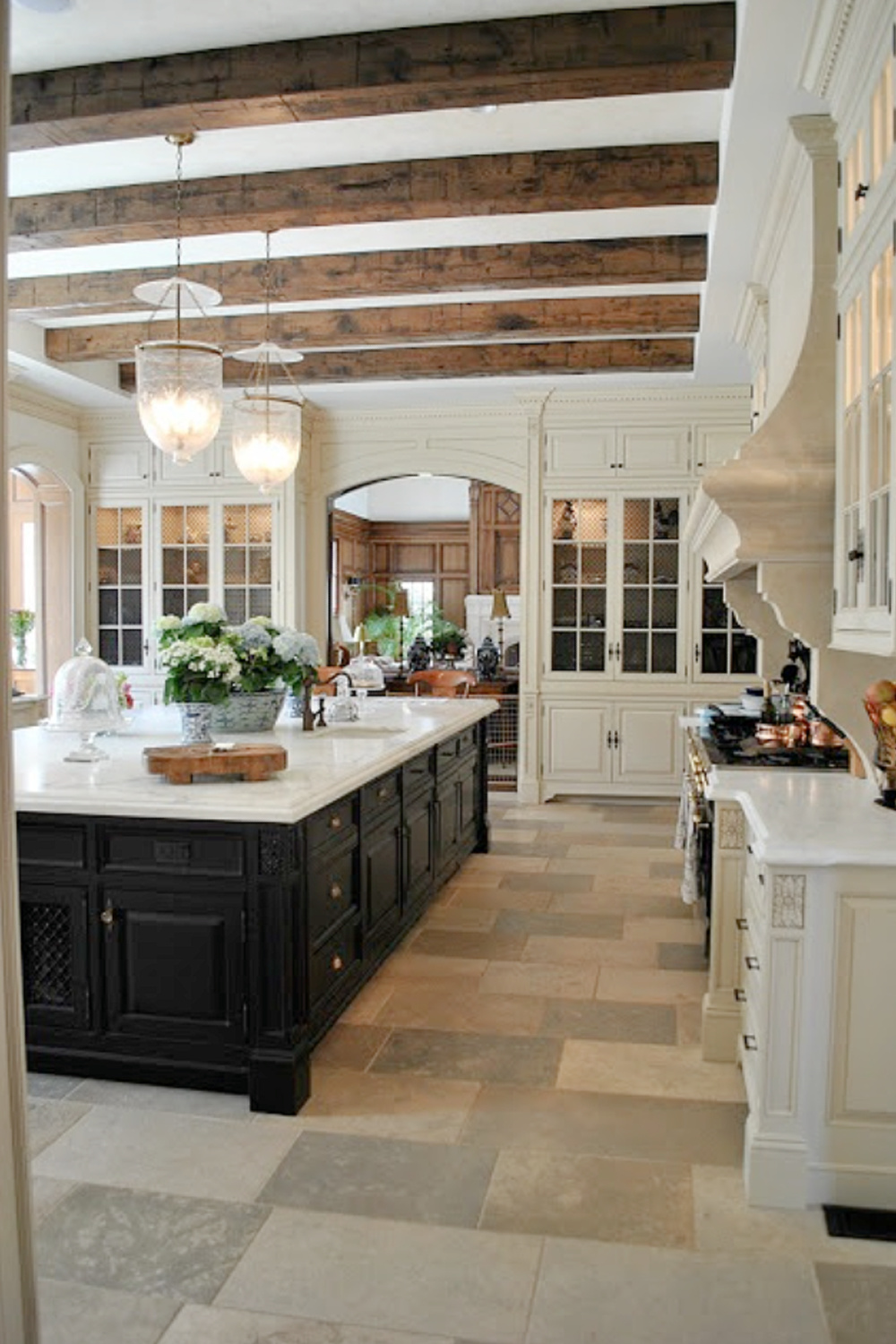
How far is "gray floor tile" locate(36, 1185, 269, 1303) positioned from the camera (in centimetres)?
233

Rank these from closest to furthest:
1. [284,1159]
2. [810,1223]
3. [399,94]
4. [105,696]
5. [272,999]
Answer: [810,1223], [284,1159], [272,999], [399,94], [105,696]

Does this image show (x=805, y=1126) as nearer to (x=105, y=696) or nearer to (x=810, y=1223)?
(x=810, y=1223)

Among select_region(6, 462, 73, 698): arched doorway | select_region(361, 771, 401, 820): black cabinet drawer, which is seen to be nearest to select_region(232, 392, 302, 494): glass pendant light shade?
select_region(361, 771, 401, 820): black cabinet drawer

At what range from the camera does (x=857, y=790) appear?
3.30m

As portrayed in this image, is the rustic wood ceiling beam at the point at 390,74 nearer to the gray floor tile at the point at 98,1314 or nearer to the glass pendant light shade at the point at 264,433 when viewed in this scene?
the glass pendant light shade at the point at 264,433

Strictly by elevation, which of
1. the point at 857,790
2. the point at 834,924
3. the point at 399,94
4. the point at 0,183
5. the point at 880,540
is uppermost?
the point at 399,94

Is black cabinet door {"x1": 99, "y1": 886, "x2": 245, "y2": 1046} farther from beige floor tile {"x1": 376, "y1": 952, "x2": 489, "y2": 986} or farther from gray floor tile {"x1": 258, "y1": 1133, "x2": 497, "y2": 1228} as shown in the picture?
beige floor tile {"x1": 376, "y1": 952, "x2": 489, "y2": 986}

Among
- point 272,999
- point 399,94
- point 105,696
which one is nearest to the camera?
point 272,999

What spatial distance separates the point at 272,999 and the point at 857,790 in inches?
71.9

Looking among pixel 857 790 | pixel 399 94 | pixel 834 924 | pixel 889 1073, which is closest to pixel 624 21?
pixel 399 94

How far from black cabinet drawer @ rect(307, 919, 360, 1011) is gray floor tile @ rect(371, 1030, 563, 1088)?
0.88 ft

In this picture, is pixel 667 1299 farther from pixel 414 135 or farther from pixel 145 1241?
pixel 414 135

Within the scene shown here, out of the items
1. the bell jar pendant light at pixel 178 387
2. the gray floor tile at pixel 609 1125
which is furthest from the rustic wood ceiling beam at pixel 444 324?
the gray floor tile at pixel 609 1125

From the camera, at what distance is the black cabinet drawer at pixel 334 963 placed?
3.37 metres
